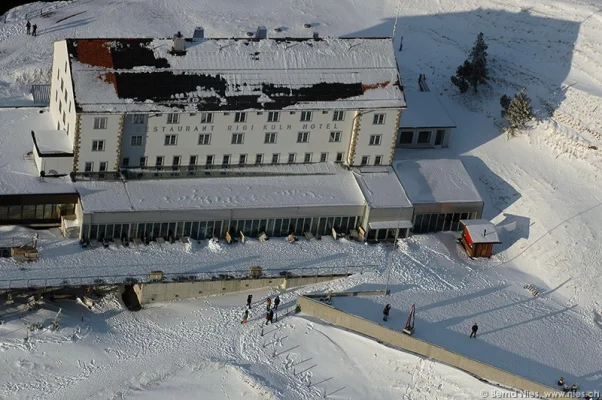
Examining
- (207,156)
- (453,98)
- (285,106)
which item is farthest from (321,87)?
(453,98)

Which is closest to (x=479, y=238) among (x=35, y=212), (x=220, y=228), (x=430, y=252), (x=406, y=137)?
(x=430, y=252)

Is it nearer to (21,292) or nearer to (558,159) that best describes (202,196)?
(21,292)

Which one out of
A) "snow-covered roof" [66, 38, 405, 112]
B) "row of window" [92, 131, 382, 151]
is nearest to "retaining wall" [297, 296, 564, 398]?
"row of window" [92, 131, 382, 151]

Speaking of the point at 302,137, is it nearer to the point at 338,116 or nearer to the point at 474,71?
the point at 338,116

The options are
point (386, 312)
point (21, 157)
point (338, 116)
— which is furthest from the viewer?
point (338, 116)

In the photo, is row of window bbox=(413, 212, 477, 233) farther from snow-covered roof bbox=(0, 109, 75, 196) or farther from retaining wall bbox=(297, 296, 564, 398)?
snow-covered roof bbox=(0, 109, 75, 196)

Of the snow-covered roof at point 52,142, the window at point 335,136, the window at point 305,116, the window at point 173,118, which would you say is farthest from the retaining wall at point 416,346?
the snow-covered roof at point 52,142

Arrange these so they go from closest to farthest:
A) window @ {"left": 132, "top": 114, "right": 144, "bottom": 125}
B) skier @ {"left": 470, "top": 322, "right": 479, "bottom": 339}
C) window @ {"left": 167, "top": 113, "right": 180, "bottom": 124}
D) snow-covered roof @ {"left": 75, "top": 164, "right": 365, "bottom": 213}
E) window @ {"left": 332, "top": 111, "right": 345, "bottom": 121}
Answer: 1. skier @ {"left": 470, "top": 322, "right": 479, "bottom": 339}
2. snow-covered roof @ {"left": 75, "top": 164, "right": 365, "bottom": 213}
3. window @ {"left": 132, "top": 114, "right": 144, "bottom": 125}
4. window @ {"left": 167, "top": 113, "right": 180, "bottom": 124}
5. window @ {"left": 332, "top": 111, "right": 345, "bottom": 121}
